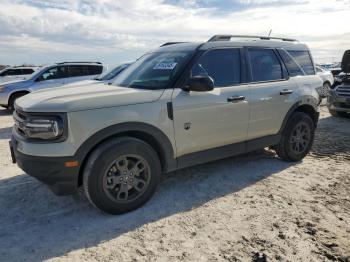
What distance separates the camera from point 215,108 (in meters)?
4.28

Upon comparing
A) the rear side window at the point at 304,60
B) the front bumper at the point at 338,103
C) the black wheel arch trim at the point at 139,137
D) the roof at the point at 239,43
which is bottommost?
the front bumper at the point at 338,103

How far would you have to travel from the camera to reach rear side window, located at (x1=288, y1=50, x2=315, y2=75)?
5582 mm

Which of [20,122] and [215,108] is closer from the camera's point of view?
[20,122]

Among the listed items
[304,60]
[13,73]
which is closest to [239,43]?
[304,60]

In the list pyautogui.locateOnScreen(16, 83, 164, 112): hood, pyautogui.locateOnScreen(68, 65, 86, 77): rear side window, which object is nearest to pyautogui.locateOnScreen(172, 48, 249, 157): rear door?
pyautogui.locateOnScreen(16, 83, 164, 112): hood

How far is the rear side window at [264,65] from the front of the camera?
4830 mm

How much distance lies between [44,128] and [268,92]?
9.93 feet

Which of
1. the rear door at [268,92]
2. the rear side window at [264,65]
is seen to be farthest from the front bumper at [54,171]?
the rear side window at [264,65]

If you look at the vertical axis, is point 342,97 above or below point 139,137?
below

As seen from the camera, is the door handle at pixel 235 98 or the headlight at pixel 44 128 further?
the door handle at pixel 235 98

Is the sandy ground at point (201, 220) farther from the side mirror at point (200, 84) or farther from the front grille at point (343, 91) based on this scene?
the front grille at point (343, 91)

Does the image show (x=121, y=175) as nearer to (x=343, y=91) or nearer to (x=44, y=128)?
(x=44, y=128)

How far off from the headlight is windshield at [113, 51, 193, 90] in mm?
1170

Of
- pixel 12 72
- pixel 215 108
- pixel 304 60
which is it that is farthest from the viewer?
pixel 12 72
